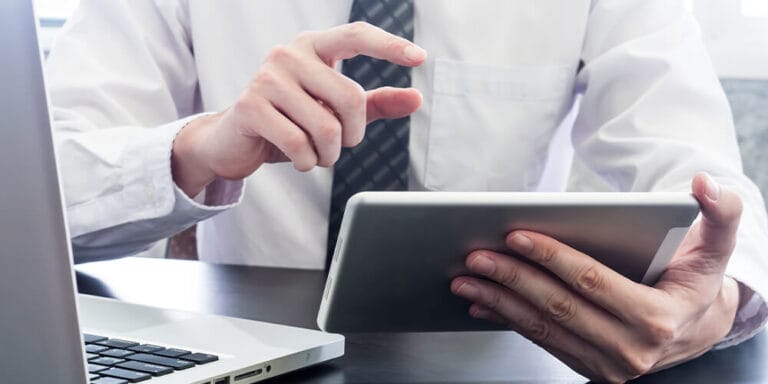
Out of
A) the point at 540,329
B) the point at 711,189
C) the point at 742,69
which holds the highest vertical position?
the point at 711,189

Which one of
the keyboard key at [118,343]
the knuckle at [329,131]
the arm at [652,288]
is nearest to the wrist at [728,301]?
the arm at [652,288]

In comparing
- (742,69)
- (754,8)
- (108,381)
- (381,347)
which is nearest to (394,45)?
(381,347)

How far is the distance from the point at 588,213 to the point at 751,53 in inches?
50.7

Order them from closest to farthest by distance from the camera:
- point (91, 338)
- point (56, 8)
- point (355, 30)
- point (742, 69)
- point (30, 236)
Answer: point (30, 236), point (91, 338), point (355, 30), point (742, 69), point (56, 8)

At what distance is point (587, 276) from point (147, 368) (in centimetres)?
27

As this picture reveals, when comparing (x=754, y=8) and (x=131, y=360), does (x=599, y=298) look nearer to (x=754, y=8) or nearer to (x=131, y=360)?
(x=131, y=360)

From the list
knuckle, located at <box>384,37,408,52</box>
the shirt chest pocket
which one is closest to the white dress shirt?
the shirt chest pocket

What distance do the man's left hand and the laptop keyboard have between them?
0.57 ft

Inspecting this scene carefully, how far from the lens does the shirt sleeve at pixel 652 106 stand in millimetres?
985

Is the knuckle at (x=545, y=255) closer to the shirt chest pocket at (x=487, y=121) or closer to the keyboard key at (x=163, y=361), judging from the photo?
the keyboard key at (x=163, y=361)

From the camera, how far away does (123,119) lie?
44.7 inches

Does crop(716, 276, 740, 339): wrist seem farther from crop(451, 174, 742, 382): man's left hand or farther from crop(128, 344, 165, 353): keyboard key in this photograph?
crop(128, 344, 165, 353): keyboard key

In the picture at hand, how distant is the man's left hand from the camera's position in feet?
1.87

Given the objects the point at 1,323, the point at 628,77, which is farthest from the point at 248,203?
the point at 1,323
